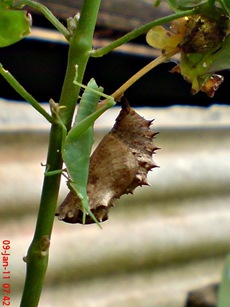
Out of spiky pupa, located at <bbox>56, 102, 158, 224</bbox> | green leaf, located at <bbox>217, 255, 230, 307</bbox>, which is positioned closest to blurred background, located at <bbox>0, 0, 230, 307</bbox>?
green leaf, located at <bbox>217, 255, 230, 307</bbox>

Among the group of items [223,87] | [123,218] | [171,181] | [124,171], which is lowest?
[124,171]

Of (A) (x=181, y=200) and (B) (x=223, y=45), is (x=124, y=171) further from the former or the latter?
(A) (x=181, y=200)

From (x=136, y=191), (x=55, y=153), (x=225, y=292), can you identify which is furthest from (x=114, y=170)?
(x=136, y=191)

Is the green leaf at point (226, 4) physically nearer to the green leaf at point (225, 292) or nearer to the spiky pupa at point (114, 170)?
the spiky pupa at point (114, 170)

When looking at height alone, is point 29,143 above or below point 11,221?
above

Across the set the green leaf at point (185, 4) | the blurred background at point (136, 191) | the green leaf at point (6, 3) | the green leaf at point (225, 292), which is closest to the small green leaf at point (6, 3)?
the green leaf at point (6, 3)

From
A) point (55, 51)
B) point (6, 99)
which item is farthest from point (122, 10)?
point (6, 99)

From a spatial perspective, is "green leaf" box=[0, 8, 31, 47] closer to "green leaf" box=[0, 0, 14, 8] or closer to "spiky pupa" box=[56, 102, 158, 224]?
"green leaf" box=[0, 0, 14, 8]
